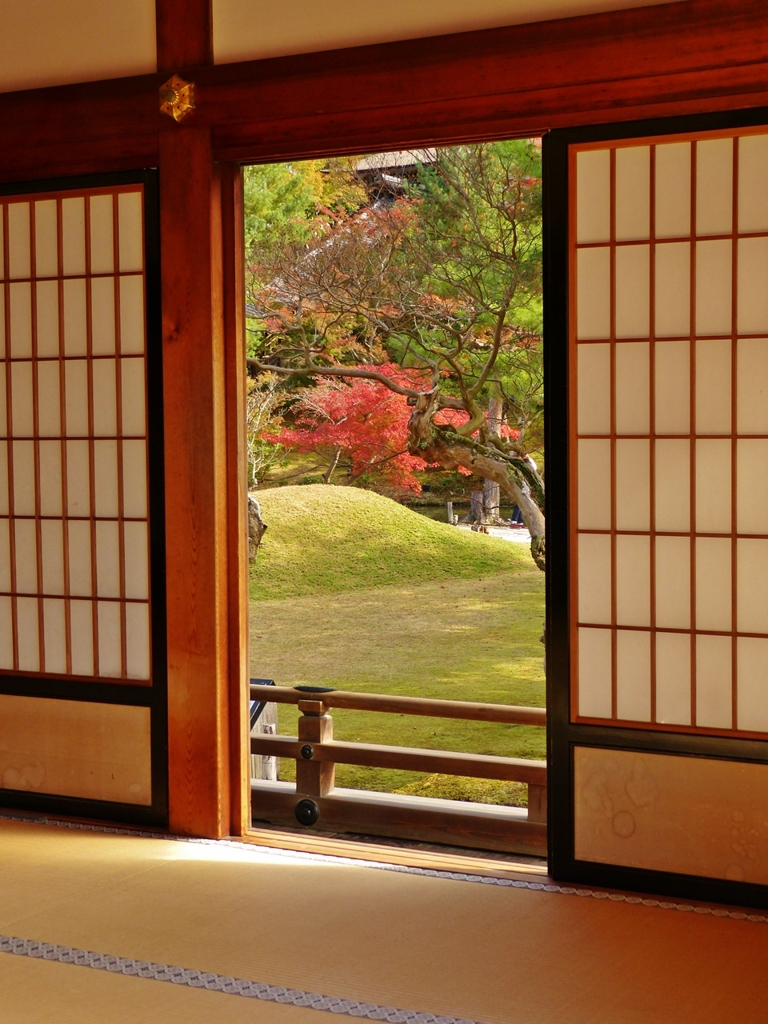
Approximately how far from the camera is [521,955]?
2.54 m

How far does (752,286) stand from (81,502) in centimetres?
230

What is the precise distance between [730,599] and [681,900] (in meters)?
0.85

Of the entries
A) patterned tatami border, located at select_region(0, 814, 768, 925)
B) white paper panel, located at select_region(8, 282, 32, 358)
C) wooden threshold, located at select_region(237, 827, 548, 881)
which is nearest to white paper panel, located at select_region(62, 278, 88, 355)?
white paper panel, located at select_region(8, 282, 32, 358)

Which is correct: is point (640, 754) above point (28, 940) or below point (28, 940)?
above

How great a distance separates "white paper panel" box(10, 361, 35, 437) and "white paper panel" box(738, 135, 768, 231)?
2.43m

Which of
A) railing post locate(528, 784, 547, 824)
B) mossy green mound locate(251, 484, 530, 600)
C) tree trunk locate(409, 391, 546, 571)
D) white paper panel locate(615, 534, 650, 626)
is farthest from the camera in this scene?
mossy green mound locate(251, 484, 530, 600)

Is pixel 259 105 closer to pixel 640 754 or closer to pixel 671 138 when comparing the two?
pixel 671 138

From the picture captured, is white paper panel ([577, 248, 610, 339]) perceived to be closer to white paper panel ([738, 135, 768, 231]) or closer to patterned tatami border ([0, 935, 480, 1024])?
white paper panel ([738, 135, 768, 231])

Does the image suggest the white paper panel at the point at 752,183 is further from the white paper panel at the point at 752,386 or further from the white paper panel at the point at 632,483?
the white paper panel at the point at 632,483

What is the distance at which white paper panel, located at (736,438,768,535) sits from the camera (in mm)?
2895

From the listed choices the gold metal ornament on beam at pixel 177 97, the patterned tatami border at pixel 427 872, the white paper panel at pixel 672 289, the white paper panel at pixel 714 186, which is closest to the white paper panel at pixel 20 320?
the gold metal ornament on beam at pixel 177 97

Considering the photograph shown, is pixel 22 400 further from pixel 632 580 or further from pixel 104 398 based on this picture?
pixel 632 580

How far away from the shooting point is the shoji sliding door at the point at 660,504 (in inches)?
114

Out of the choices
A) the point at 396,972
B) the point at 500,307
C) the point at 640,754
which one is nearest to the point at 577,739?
the point at 640,754
